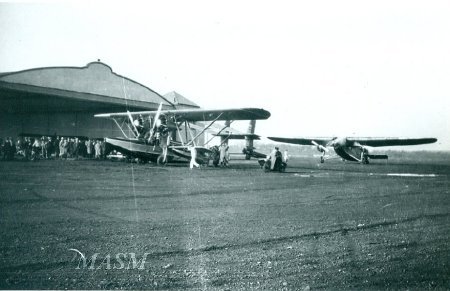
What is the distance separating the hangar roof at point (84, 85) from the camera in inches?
867

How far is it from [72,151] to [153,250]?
2653cm

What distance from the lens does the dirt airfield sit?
3600mm

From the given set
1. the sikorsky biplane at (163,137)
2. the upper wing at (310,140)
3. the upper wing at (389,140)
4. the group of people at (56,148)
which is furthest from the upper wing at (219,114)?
the upper wing at (389,140)

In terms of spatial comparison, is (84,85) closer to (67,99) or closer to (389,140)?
(67,99)

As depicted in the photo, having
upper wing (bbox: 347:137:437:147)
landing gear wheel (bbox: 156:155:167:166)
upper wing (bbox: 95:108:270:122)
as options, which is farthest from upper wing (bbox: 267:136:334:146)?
landing gear wheel (bbox: 156:155:167:166)

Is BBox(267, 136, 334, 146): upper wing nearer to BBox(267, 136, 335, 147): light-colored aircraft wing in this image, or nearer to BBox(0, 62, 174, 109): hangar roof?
BBox(267, 136, 335, 147): light-colored aircraft wing

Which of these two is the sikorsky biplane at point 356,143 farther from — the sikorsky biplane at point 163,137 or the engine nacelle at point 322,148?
the sikorsky biplane at point 163,137

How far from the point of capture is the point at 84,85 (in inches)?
1036

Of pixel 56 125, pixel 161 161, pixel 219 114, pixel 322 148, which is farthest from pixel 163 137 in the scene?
pixel 322 148

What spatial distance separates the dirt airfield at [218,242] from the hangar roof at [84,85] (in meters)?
15.6

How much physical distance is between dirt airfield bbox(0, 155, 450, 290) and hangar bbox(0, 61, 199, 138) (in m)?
16.4

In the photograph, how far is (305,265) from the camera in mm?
4043

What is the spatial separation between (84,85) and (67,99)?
152cm

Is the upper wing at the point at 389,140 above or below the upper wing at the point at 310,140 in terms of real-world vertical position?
above
